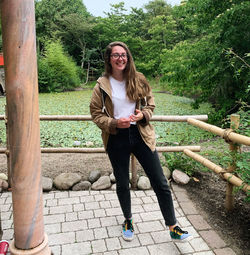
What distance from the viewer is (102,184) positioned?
3488 mm

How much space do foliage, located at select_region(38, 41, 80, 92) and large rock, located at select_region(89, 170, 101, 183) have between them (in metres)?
15.0

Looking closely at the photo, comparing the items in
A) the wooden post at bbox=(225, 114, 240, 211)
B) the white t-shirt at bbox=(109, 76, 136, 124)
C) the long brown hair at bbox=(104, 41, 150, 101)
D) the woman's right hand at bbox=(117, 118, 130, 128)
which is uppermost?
the long brown hair at bbox=(104, 41, 150, 101)

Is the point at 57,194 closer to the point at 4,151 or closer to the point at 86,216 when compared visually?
the point at 86,216

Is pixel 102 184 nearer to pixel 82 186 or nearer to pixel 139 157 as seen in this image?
pixel 82 186

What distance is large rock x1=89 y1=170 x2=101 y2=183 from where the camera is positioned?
3605mm

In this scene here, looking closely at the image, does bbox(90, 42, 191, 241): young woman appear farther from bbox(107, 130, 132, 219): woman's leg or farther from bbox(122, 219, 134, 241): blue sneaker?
bbox(122, 219, 134, 241): blue sneaker

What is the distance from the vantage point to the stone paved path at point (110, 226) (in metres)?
2.36

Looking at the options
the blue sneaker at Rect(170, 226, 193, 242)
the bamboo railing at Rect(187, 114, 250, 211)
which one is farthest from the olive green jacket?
the bamboo railing at Rect(187, 114, 250, 211)

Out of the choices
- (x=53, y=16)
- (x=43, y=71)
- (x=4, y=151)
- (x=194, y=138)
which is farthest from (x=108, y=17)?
(x=4, y=151)

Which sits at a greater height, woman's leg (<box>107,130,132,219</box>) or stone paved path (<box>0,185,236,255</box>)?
woman's leg (<box>107,130,132,219</box>)

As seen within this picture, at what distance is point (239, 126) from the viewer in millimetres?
2785

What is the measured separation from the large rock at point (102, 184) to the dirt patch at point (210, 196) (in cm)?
26

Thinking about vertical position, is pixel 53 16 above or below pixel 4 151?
above

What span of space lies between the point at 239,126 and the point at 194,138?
4.40 m
